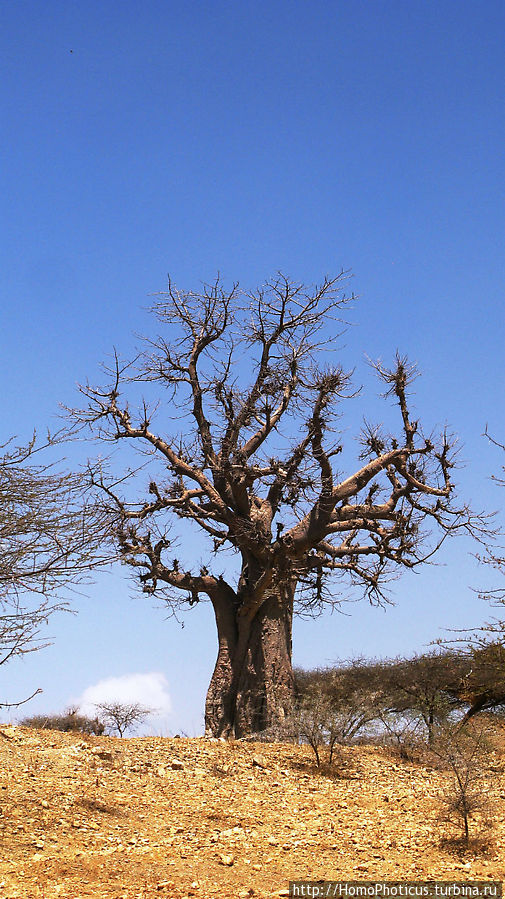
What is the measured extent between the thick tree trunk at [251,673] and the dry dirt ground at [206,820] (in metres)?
1.44

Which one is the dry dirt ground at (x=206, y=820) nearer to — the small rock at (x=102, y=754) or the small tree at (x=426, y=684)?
the small rock at (x=102, y=754)

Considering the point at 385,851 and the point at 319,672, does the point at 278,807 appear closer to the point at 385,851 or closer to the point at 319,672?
the point at 385,851

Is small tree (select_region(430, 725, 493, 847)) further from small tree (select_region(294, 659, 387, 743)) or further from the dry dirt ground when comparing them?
small tree (select_region(294, 659, 387, 743))

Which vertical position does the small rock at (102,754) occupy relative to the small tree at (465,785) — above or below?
above

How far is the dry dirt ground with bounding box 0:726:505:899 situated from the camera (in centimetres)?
691

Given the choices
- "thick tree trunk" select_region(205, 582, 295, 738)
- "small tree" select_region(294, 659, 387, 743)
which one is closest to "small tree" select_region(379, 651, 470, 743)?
"small tree" select_region(294, 659, 387, 743)

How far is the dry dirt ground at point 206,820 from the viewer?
272 inches

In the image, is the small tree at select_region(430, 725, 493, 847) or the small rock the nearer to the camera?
the small tree at select_region(430, 725, 493, 847)

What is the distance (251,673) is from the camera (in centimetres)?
1329

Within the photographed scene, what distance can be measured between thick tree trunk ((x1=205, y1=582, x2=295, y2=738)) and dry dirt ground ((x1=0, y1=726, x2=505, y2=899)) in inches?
56.7

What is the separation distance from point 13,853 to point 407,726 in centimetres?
667

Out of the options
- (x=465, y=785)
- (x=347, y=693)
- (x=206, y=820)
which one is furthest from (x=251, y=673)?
(x=465, y=785)

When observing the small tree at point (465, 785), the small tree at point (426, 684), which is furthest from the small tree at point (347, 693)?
the small tree at point (465, 785)

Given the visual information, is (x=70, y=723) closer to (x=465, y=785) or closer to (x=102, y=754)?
(x=102, y=754)
